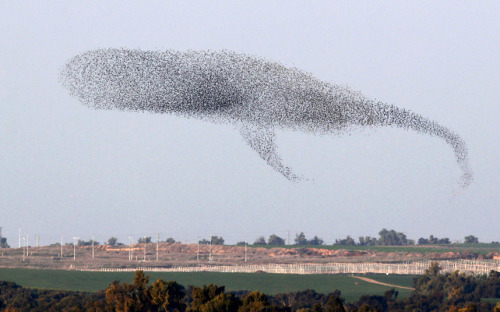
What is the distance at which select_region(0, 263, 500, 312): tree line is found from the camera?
74.4 metres

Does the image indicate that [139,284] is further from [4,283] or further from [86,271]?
[86,271]

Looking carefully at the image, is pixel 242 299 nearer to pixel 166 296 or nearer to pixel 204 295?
pixel 166 296

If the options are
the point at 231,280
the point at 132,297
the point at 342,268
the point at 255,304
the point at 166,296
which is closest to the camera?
the point at 255,304

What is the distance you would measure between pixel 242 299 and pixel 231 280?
281ft

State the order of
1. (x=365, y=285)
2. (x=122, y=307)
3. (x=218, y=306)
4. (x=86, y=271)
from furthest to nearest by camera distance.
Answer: (x=86, y=271) < (x=365, y=285) < (x=122, y=307) < (x=218, y=306)

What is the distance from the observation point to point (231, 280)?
171500 millimetres

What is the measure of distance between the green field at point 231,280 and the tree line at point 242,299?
9524 mm

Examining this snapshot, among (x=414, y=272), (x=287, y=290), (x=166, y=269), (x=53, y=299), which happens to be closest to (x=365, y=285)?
(x=287, y=290)

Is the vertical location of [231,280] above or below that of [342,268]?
below

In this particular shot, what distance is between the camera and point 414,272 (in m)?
186

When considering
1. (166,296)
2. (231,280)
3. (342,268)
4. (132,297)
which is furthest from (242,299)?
(342,268)

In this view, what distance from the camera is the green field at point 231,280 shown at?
15588 cm

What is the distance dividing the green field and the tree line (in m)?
9.52

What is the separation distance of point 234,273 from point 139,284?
103925 millimetres
